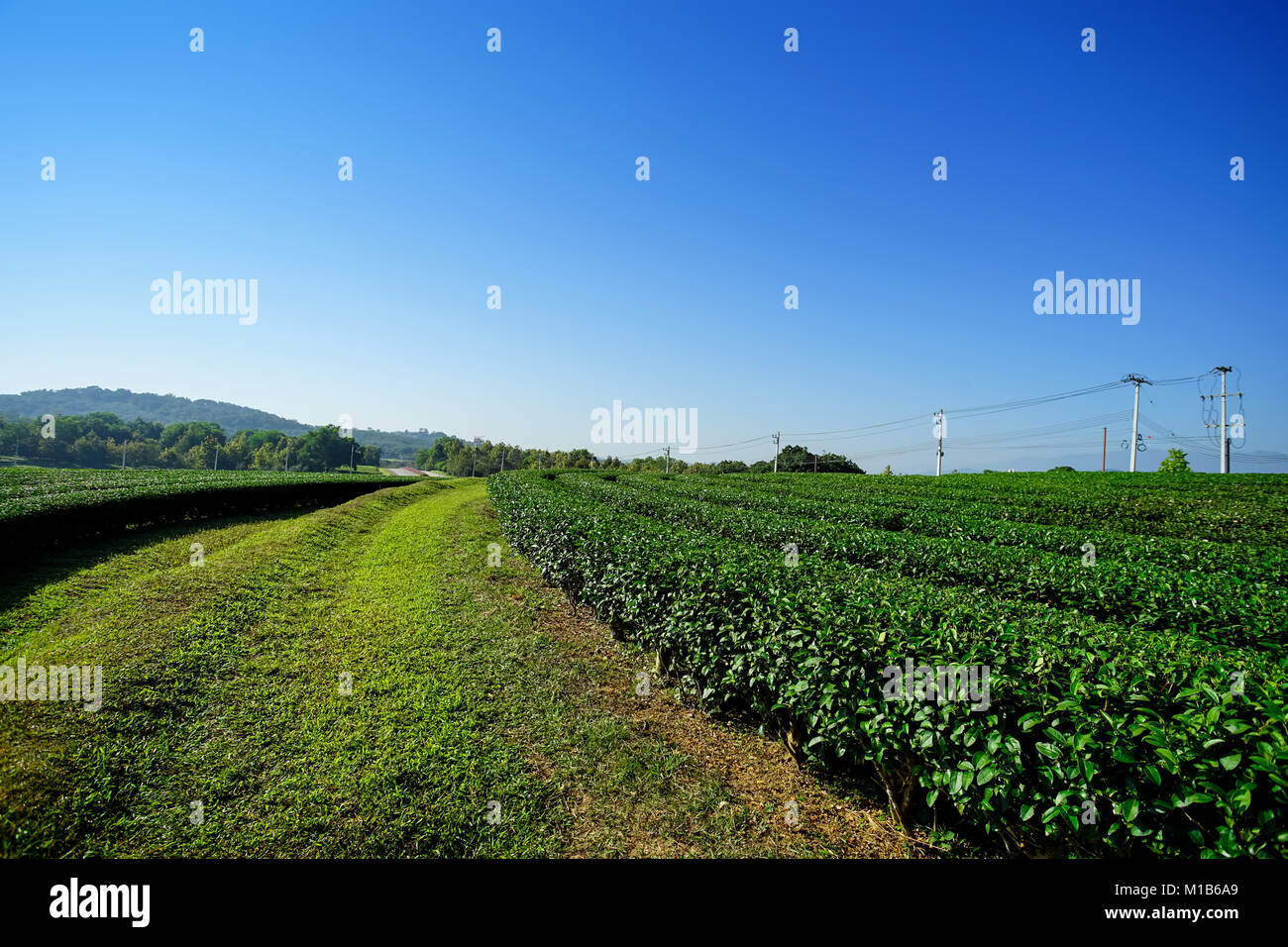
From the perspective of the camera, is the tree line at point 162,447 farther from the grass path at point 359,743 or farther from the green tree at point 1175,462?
the green tree at point 1175,462

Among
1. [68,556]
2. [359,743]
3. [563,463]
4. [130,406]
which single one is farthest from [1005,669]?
[130,406]

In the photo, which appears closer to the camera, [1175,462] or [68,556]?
[68,556]

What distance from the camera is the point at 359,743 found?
15.1 feet

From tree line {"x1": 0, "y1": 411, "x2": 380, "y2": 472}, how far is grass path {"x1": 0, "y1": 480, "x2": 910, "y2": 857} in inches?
2881

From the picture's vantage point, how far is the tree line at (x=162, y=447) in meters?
67.7

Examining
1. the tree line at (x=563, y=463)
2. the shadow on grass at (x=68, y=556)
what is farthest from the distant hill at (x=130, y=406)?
the shadow on grass at (x=68, y=556)

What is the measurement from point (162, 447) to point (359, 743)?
102 metres

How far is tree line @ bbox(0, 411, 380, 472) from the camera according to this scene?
67688 mm

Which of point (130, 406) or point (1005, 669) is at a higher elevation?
point (130, 406)

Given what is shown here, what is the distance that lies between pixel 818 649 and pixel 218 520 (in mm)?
18614

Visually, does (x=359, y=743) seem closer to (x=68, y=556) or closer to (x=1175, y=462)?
(x=68, y=556)

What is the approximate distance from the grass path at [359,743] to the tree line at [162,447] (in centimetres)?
7317

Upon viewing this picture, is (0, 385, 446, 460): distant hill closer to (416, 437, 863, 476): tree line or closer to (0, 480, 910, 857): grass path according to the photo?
(416, 437, 863, 476): tree line
